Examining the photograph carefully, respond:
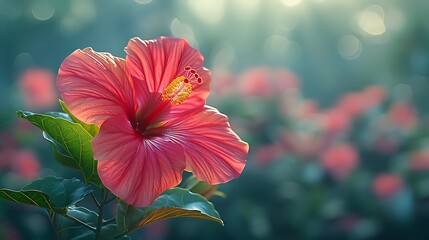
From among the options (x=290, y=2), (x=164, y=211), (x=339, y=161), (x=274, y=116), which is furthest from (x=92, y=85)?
(x=290, y=2)

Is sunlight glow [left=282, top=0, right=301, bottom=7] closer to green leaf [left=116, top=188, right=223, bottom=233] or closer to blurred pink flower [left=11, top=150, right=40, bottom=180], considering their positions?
blurred pink flower [left=11, top=150, right=40, bottom=180]

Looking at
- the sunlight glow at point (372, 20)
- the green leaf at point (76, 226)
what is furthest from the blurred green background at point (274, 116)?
the green leaf at point (76, 226)

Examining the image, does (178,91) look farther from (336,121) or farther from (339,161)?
(336,121)

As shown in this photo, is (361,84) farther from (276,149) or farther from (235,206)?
(235,206)

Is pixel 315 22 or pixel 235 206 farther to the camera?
pixel 315 22

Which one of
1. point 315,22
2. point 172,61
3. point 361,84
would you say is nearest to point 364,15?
point 315,22
